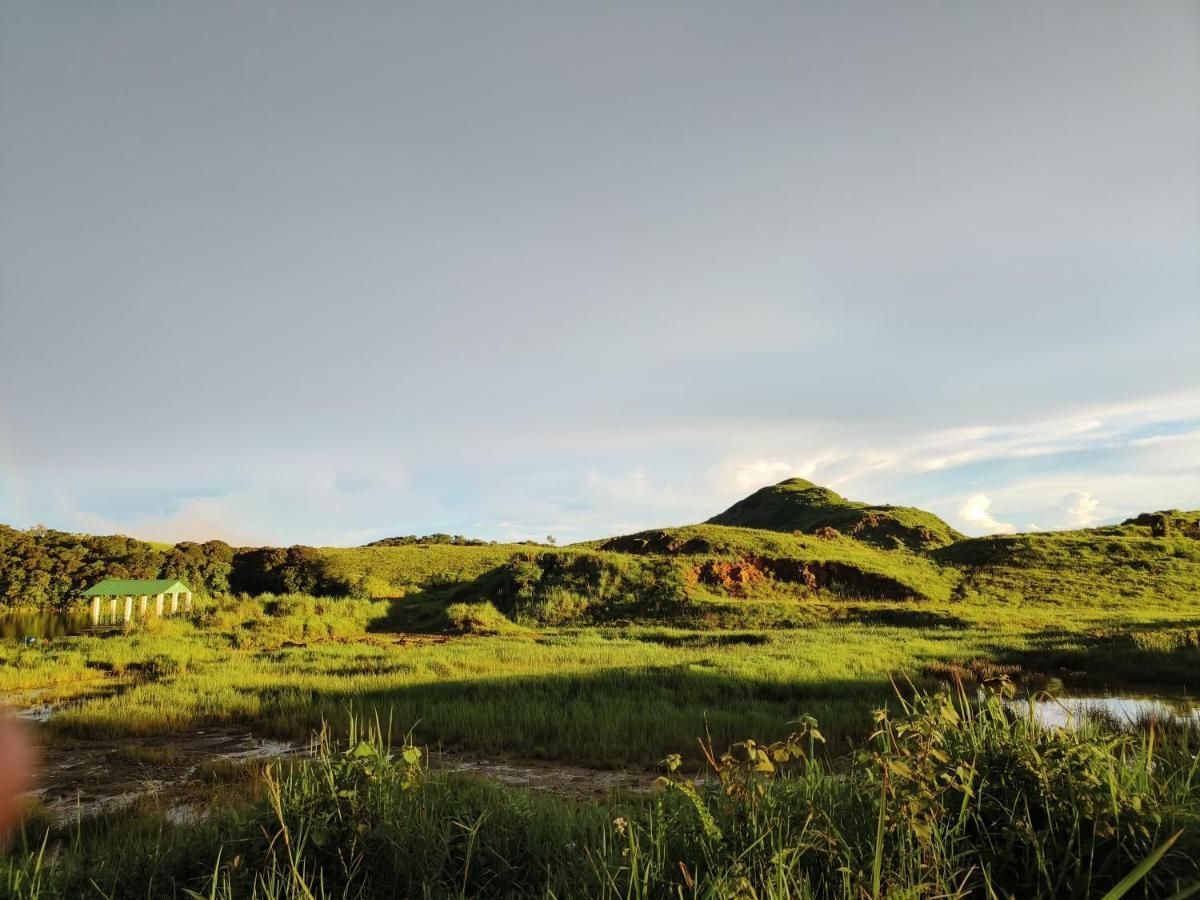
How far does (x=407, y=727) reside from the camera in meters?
9.92

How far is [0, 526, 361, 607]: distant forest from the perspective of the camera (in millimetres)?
36625

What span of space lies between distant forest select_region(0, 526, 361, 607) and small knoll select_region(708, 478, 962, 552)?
1570 inches

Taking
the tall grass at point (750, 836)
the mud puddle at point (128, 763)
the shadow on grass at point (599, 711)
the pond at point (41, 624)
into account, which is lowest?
the shadow on grass at point (599, 711)

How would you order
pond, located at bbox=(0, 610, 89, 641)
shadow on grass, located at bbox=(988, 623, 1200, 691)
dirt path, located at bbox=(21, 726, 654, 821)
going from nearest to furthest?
dirt path, located at bbox=(21, 726, 654, 821) → shadow on grass, located at bbox=(988, 623, 1200, 691) → pond, located at bbox=(0, 610, 89, 641)

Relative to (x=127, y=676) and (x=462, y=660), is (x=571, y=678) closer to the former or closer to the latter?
(x=462, y=660)

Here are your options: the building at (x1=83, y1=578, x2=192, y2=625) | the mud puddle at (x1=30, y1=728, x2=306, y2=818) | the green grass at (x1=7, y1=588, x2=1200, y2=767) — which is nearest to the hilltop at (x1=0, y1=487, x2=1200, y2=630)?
the green grass at (x1=7, y1=588, x2=1200, y2=767)

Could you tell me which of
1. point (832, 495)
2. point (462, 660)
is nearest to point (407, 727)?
point (462, 660)

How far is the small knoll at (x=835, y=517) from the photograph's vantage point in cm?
5753

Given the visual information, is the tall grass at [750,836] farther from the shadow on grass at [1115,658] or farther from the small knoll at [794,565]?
the small knoll at [794,565]

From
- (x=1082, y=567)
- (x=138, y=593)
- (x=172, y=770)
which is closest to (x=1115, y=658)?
(x=172, y=770)

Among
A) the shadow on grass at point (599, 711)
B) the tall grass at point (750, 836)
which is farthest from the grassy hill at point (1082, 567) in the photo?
the tall grass at point (750, 836)

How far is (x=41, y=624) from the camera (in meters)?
27.1

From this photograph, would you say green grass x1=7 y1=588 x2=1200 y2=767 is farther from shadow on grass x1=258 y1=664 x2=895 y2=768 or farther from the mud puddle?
the mud puddle

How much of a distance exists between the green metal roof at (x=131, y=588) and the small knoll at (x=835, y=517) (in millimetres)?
43014
